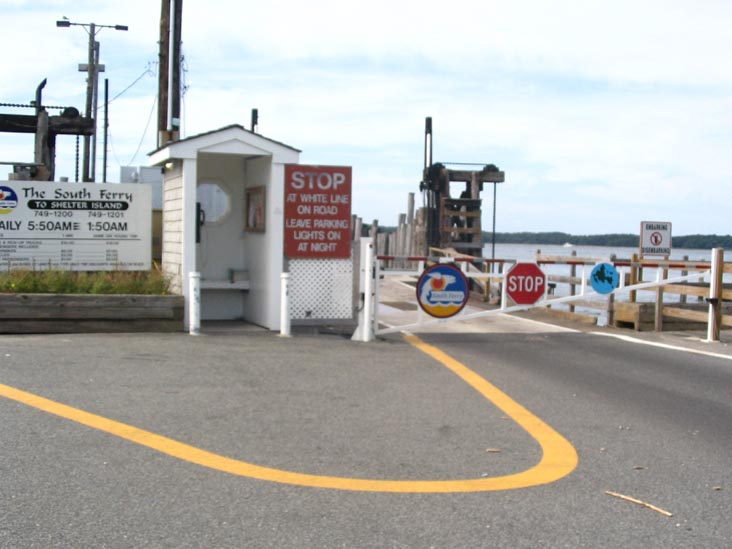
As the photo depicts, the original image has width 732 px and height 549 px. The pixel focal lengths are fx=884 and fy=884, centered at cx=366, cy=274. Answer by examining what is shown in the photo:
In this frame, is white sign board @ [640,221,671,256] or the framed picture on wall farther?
white sign board @ [640,221,671,256]

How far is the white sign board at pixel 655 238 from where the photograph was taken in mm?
17500

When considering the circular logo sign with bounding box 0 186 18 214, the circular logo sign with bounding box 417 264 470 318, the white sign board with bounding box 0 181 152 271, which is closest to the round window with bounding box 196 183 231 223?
the white sign board with bounding box 0 181 152 271

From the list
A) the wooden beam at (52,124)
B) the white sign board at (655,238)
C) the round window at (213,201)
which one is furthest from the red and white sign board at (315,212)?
the wooden beam at (52,124)

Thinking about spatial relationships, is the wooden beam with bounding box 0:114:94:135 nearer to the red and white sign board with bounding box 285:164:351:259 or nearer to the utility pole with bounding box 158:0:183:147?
the utility pole with bounding box 158:0:183:147

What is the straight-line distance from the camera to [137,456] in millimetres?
6328

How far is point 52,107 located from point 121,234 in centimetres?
1627

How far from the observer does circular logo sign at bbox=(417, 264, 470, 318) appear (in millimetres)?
13109

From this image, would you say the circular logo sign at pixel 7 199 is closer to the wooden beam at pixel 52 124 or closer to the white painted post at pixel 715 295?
the white painted post at pixel 715 295

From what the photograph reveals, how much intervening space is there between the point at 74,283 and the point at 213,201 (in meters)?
3.13

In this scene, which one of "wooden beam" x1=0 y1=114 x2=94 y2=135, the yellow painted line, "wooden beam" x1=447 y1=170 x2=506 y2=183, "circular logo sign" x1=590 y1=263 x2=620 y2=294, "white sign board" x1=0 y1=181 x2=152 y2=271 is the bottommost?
the yellow painted line

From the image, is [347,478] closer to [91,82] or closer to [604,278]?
[604,278]

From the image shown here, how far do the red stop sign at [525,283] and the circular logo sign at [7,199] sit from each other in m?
7.95

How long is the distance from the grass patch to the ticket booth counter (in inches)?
15.3

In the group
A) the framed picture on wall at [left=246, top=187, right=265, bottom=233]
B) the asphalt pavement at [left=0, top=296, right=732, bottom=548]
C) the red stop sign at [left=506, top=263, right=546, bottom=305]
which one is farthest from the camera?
the framed picture on wall at [left=246, top=187, right=265, bottom=233]
